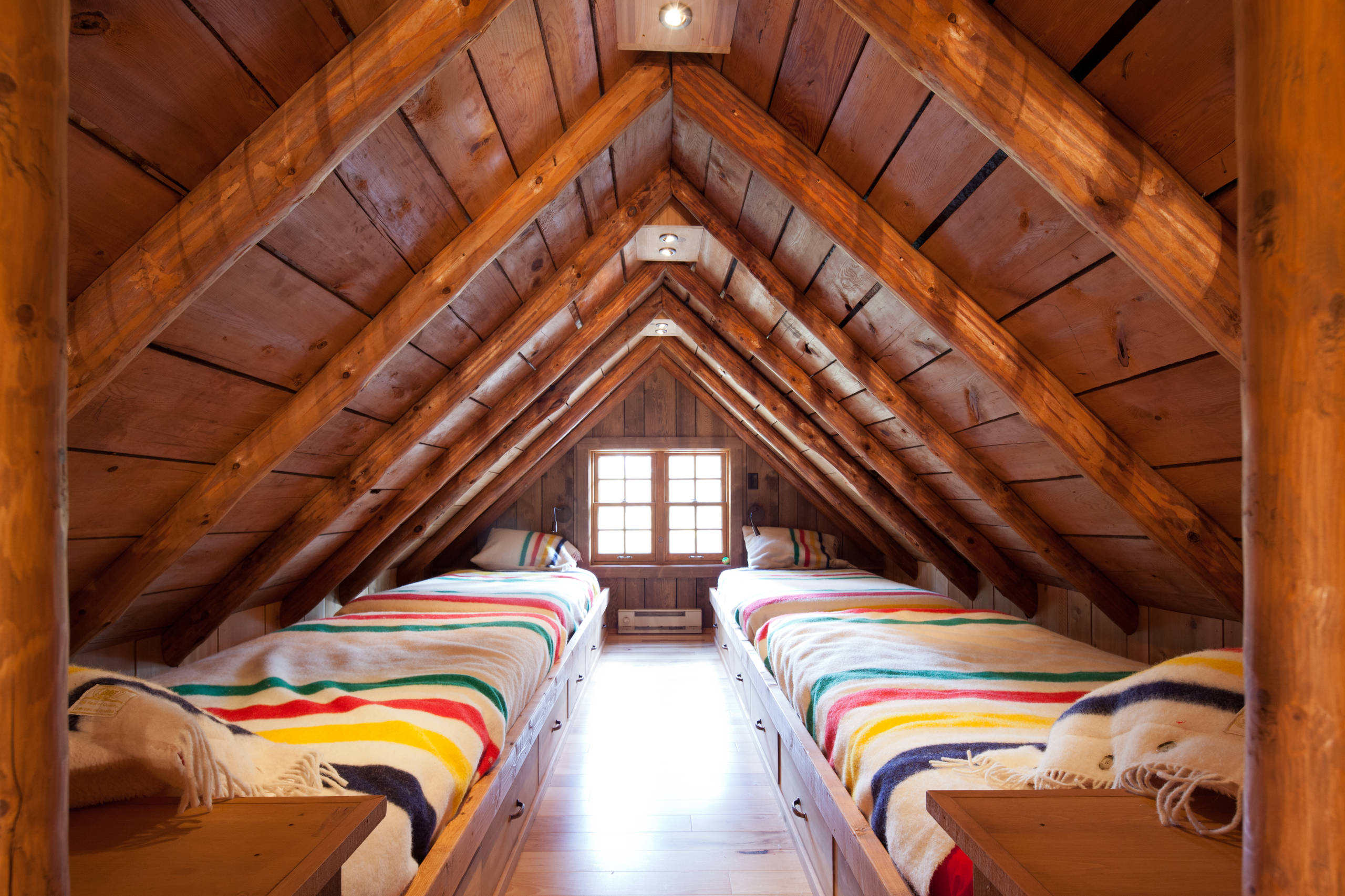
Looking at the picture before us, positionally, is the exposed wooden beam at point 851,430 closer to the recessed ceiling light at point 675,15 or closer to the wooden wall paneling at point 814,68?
the wooden wall paneling at point 814,68

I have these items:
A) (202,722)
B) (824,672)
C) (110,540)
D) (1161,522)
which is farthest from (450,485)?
(1161,522)

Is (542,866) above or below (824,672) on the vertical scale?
below

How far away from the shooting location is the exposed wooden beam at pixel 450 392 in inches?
90.1

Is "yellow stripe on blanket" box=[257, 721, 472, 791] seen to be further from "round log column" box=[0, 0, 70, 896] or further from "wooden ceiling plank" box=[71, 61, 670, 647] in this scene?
"round log column" box=[0, 0, 70, 896]

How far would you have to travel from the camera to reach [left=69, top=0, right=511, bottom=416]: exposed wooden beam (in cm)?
108

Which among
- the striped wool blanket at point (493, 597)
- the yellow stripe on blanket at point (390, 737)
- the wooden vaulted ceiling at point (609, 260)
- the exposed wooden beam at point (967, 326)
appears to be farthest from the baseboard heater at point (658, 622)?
the exposed wooden beam at point (967, 326)

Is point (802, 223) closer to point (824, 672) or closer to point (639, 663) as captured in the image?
point (824, 672)

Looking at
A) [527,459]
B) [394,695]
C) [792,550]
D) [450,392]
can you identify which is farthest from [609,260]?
[792,550]

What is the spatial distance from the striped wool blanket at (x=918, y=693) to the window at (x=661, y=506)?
7.76ft

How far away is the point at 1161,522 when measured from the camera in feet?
5.47

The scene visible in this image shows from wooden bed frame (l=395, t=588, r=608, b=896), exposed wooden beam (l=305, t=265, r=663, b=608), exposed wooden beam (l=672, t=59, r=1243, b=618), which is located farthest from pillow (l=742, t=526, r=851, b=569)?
exposed wooden beam (l=672, t=59, r=1243, b=618)

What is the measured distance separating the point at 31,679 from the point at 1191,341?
65.6 inches

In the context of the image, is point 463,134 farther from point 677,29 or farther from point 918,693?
point 918,693

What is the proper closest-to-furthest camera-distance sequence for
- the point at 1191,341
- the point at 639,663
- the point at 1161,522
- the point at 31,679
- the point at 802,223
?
1. the point at 31,679
2. the point at 1191,341
3. the point at 1161,522
4. the point at 802,223
5. the point at 639,663
